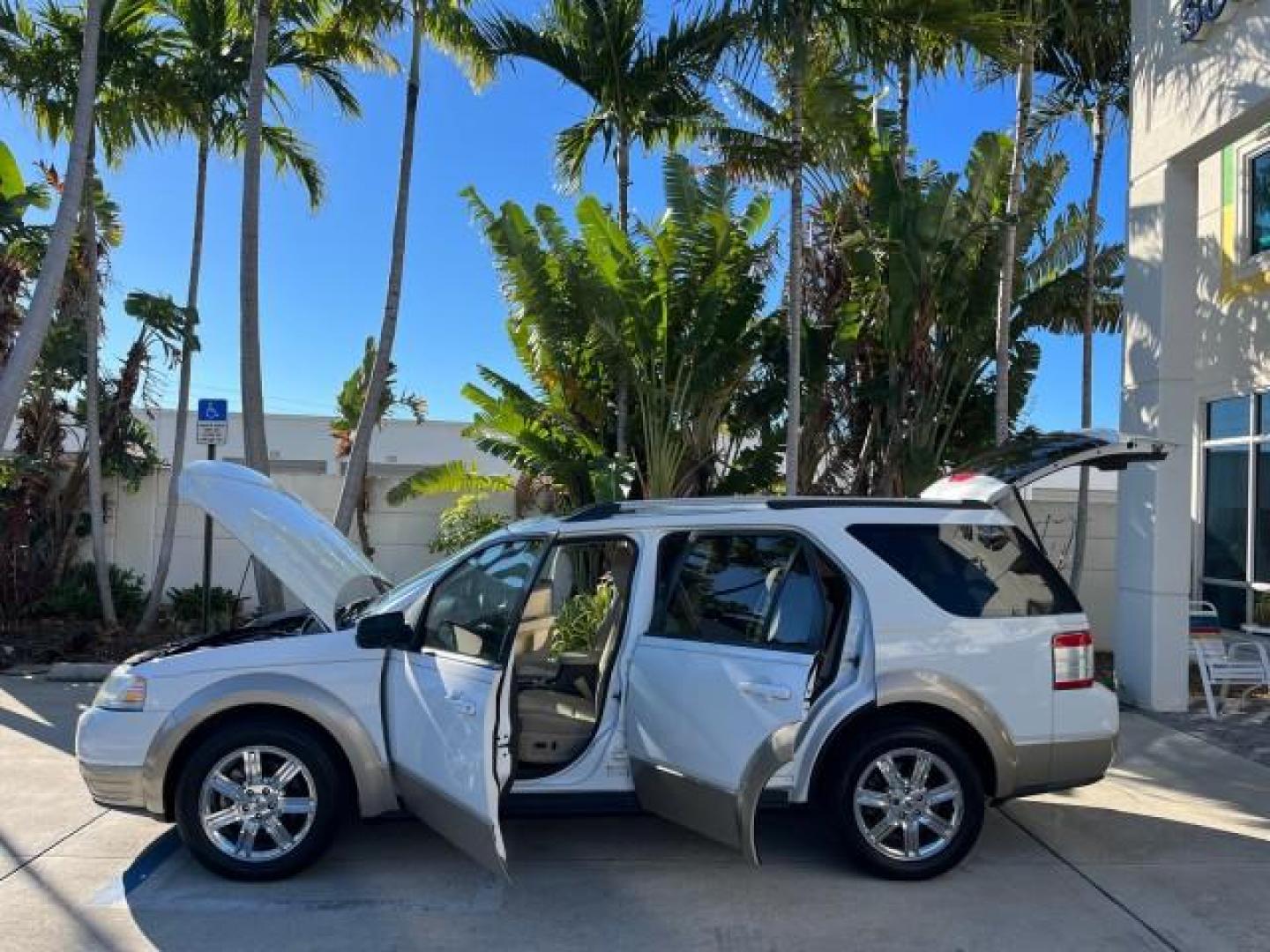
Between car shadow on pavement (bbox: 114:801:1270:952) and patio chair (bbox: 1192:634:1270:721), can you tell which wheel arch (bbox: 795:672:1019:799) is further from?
patio chair (bbox: 1192:634:1270:721)

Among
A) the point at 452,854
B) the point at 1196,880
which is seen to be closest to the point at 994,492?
the point at 1196,880

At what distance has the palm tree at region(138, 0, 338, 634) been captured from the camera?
11648mm

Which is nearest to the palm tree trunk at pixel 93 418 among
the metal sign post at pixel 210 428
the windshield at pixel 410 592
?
the metal sign post at pixel 210 428

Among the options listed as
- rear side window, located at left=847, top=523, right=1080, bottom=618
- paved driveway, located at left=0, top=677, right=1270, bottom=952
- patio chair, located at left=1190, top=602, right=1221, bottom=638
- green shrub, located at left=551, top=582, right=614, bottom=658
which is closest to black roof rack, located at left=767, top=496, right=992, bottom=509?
rear side window, located at left=847, top=523, right=1080, bottom=618

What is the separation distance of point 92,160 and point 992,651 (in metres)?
11.1

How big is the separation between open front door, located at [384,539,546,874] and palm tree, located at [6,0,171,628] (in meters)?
8.47

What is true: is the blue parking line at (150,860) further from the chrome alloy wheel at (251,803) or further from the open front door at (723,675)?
the open front door at (723,675)

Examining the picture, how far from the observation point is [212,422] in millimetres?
10359

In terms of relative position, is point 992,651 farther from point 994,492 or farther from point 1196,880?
point 1196,880

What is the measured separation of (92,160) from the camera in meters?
11.6

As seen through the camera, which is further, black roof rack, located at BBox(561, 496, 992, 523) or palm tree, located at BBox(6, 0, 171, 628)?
palm tree, located at BBox(6, 0, 171, 628)

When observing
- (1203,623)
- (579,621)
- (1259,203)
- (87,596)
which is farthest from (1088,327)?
(87,596)

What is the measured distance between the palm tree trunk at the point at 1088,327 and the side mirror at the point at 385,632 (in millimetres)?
8443

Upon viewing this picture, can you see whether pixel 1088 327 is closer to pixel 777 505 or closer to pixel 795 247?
pixel 795 247
